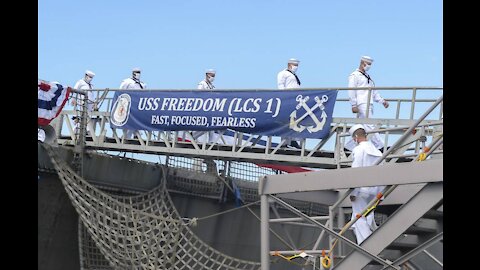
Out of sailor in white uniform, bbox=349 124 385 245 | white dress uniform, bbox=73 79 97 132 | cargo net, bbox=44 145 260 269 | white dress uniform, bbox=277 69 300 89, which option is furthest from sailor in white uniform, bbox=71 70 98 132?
sailor in white uniform, bbox=349 124 385 245

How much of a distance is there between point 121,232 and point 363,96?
4.72m

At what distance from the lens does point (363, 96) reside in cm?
1355

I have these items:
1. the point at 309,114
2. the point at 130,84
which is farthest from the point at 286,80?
the point at 130,84

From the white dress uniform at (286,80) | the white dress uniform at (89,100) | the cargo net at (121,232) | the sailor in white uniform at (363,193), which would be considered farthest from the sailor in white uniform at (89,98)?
the sailor in white uniform at (363,193)

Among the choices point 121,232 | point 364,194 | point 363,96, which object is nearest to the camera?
point 364,194

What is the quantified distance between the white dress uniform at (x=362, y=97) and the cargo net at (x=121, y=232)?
2856 mm

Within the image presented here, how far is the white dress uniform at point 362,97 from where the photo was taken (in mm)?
13164

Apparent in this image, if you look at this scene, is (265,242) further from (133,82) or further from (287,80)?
(133,82)

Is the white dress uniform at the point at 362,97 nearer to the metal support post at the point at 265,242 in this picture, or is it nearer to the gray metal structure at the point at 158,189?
the gray metal structure at the point at 158,189

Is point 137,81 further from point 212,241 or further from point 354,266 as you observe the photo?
point 354,266
